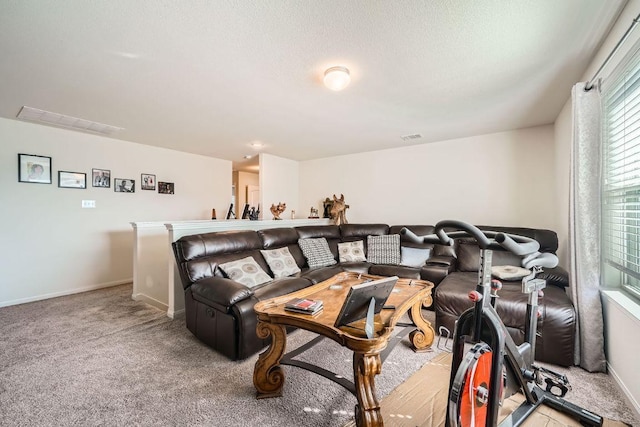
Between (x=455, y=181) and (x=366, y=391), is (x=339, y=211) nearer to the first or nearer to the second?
(x=455, y=181)

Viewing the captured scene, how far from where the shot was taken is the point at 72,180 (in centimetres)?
389

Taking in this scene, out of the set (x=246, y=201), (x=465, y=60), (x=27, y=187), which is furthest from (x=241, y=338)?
(x=246, y=201)

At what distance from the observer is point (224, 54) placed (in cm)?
195

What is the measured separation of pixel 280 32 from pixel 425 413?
244cm

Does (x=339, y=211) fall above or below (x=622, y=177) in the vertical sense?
below

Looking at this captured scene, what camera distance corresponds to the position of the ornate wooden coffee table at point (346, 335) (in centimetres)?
133

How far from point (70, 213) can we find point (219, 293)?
3262mm

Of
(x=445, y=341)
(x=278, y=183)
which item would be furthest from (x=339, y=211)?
(x=445, y=341)

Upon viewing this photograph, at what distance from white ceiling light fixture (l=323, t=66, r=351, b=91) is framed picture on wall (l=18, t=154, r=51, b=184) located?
13.3ft

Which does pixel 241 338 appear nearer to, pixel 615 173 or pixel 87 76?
pixel 87 76

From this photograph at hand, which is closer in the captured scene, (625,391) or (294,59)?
(625,391)

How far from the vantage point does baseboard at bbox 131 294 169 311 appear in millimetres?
3303

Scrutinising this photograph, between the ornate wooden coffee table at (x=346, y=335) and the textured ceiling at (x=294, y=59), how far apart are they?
1749 mm

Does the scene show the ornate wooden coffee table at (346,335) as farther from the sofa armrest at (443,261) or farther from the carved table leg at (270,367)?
the sofa armrest at (443,261)
